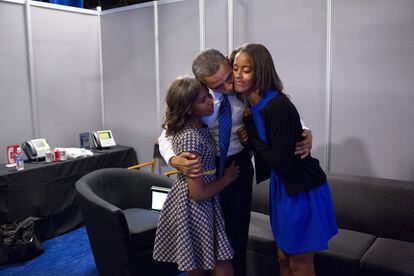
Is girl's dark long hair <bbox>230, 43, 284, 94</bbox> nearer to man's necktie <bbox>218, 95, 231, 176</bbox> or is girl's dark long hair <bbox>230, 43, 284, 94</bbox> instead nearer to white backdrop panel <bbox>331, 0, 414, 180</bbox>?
man's necktie <bbox>218, 95, 231, 176</bbox>

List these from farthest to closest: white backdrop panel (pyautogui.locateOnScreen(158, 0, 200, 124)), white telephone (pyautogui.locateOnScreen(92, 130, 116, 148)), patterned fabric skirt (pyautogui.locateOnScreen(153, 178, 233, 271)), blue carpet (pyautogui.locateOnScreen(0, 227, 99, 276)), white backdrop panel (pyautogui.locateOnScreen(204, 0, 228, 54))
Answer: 1. white telephone (pyautogui.locateOnScreen(92, 130, 116, 148))
2. white backdrop panel (pyautogui.locateOnScreen(158, 0, 200, 124))
3. white backdrop panel (pyautogui.locateOnScreen(204, 0, 228, 54))
4. blue carpet (pyautogui.locateOnScreen(0, 227, 99, 276))
5. patterned fabric skirt (pyautogui.locateOnScreen(153, 178, 233, 271))

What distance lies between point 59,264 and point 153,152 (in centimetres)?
168

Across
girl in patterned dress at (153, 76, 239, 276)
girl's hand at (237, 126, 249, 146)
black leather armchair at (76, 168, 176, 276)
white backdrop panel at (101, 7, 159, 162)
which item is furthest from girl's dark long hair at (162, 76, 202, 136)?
white backdrop panel at (101, 7, 159, 162)

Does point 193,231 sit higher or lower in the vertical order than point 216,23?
lower

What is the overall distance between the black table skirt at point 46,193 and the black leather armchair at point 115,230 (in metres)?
0.81

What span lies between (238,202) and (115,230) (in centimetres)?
102

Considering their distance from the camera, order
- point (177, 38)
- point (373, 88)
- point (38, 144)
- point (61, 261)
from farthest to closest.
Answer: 1. point (177, 38)
2. point (38, 144)
3. point (61, 261)
4. point (373, 88)

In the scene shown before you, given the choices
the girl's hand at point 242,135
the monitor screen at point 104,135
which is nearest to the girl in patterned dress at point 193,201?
the girl's hand at point 242,135

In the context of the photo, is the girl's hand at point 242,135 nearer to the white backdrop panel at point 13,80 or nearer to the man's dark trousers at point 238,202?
the man's dark trousers at point 238,202

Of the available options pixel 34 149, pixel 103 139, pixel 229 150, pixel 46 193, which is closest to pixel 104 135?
pixel 103 139

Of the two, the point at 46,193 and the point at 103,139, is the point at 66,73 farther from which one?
the point at 46,193

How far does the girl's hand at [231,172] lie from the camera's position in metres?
1.66

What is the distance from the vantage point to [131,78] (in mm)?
4582

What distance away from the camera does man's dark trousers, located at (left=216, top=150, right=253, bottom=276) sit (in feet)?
5.72
